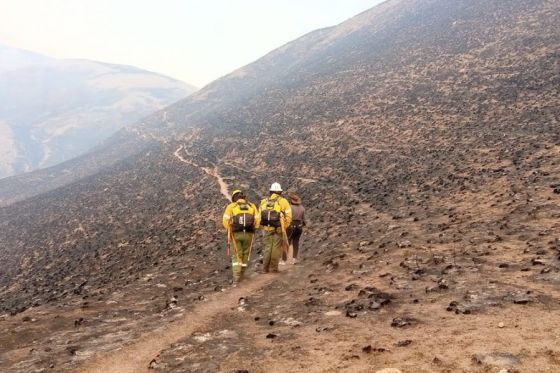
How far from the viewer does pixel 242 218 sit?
15.0m

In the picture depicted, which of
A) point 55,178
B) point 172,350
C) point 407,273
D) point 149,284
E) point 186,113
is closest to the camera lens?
point 172,350

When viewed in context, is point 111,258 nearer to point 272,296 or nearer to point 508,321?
point 272,296

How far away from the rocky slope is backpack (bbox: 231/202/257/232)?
6.05 feet

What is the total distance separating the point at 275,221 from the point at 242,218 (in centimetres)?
121

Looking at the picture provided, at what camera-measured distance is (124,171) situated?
6041 centimetres

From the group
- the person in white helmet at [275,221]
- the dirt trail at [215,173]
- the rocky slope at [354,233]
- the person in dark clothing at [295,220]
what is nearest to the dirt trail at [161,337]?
the rocky slope at [354,233]

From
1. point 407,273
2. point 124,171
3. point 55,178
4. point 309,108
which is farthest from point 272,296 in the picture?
point 55,178

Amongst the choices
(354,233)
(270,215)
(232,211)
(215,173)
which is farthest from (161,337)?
(215,173)

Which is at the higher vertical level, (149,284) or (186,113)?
(186,113)

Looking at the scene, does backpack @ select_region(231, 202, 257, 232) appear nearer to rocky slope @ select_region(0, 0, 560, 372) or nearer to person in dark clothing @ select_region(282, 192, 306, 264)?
rocky slope @ select_region(0, 0, 560, 372)

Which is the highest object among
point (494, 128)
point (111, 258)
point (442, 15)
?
point (442, 15)

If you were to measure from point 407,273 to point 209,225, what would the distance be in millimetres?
16779

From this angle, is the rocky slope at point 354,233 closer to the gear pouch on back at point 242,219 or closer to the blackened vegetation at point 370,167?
the blackened vegetation at point 370,167

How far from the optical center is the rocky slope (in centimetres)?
887
